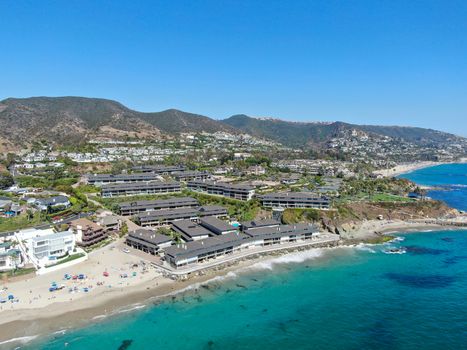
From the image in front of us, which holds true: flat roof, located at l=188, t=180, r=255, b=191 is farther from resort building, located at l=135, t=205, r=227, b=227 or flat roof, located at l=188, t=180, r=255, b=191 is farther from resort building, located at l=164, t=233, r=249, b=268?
resort building, located at l=164, t=233, r=249, b=268

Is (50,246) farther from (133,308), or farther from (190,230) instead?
(190,230)

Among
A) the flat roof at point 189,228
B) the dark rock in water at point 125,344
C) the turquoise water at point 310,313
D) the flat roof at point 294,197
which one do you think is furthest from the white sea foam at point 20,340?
the flat roof at point 294,197

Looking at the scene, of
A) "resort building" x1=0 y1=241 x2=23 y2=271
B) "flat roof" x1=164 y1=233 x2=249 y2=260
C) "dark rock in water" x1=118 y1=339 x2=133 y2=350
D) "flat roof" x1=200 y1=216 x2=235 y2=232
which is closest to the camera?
"dark rock in water" x1=118 y1=339 x2=133 y2=350

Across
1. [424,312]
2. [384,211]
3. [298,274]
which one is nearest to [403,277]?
[424,312]

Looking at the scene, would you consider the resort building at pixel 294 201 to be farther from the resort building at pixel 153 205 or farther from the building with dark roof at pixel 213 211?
the resort building at pixel 153 205

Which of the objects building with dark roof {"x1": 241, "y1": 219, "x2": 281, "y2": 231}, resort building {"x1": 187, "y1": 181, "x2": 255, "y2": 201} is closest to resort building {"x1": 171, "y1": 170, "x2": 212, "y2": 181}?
resort building {"x1": 187, "y1": 181, "x2": 255, "y2": 201}

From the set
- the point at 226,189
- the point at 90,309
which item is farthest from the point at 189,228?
the point at 226,189
